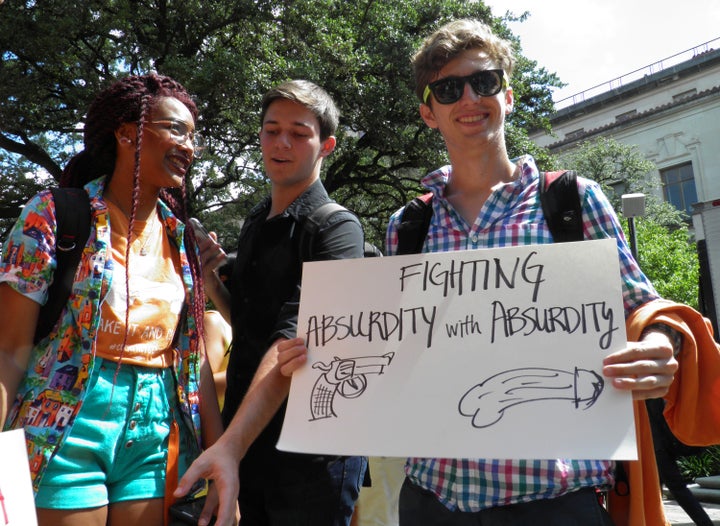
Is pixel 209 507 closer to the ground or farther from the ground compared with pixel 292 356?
closer to the ground

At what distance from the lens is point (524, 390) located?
1477 millimetres

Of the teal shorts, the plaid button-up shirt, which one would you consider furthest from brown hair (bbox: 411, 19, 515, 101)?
the teal shorts

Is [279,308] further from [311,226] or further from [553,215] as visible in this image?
[553,215]

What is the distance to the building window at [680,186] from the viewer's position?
3394cm

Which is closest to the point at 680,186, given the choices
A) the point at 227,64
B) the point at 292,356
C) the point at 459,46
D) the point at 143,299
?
the point at 227,64

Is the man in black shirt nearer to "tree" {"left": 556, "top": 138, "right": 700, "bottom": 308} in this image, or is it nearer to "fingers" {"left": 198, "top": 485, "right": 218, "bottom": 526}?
"fingers" {"left": 198, "top": 485, "right": 218, "bottom": 526}

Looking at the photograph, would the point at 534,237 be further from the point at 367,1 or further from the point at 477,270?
the point at 367,1

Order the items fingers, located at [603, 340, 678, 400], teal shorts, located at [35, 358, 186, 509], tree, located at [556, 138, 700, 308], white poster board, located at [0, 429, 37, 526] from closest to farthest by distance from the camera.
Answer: fingers, located at [603, 340, 678, 400] → white poster board, located at [0, 429, 37, 526] → teal shorts, located at [35, 358, 186, 509] → tree, located at [556, 138, 700, 308]

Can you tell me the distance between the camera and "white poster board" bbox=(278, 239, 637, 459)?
1.43m

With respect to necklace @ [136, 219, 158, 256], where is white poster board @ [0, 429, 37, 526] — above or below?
below

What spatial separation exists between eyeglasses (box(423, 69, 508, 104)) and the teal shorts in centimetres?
119

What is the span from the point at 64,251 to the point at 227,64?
10084 mm

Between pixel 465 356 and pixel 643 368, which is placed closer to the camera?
pixel 643 368

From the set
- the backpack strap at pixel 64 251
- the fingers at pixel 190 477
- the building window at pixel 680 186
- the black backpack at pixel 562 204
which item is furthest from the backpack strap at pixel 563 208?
the building window at pixel 680 186
